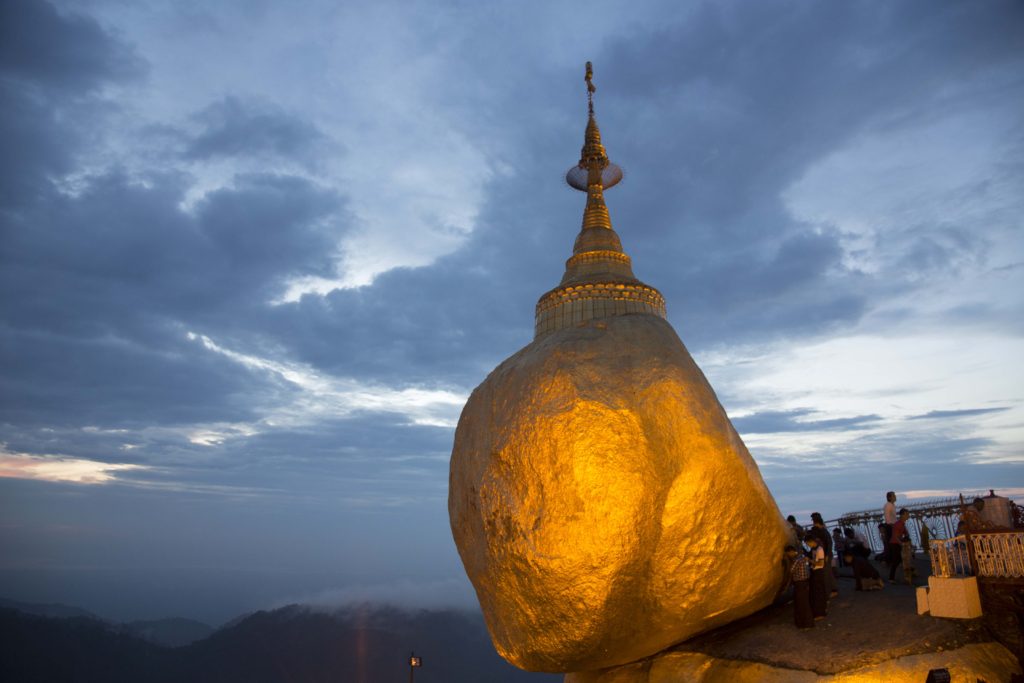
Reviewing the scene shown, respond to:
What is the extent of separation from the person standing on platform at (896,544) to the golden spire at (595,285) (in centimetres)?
828

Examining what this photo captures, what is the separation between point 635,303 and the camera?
62.5 ft

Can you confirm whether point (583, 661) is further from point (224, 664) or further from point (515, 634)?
point (224, 664)

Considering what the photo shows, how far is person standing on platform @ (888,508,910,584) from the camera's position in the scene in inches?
480

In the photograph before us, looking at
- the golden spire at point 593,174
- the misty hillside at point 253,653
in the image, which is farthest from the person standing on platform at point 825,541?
the misty hillside at point 253,653

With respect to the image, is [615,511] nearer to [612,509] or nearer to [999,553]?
[612,509]

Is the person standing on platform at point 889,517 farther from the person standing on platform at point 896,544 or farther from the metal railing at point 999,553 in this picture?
the metal railing at point 999,553

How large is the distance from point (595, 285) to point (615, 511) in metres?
10.6

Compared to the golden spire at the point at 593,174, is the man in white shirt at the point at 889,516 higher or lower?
lower

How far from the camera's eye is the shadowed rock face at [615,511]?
30.9ft

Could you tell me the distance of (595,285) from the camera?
19078 millimetres

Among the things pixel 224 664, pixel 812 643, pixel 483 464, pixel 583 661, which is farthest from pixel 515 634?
pixel 224 664

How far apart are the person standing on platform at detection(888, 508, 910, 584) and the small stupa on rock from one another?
3.14 meters

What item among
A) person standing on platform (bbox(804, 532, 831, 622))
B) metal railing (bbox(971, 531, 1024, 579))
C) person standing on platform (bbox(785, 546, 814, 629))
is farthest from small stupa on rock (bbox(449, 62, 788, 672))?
metal railing (bbox(971, 531, 1024, 579))

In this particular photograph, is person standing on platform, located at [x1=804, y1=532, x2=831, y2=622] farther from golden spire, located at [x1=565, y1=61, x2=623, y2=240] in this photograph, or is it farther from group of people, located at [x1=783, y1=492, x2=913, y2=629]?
golden spire, located at [x1=565, y1=61, x2=623, y2=240]
